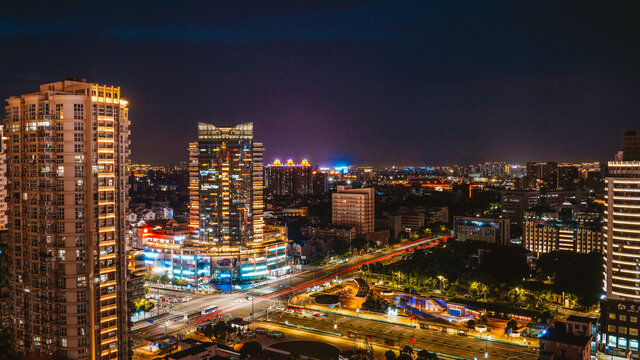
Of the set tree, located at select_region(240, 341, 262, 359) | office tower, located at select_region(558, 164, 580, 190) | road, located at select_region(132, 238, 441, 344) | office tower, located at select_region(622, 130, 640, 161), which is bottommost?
road, located at select_region(132, 238, 441, 344)

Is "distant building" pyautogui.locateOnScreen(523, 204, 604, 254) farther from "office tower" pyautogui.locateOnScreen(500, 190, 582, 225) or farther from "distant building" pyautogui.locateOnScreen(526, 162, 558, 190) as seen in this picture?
"distant building" pyautogui.locateOnScreen(526, 162, 558, 190)

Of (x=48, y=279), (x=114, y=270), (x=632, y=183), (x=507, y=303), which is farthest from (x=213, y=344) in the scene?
(x=632, y=183)

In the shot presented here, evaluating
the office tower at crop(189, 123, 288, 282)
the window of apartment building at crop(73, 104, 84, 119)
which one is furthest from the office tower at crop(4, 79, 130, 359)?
the office tower at crop(189, 123, 288, 282)

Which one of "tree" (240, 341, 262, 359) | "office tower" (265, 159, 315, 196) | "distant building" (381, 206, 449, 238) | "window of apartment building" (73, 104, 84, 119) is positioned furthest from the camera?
"office tower" (265, 159, 315, 196)

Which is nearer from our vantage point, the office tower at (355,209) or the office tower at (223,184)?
the office tower at (223,184)

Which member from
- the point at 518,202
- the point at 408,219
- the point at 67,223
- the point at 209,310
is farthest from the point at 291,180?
the point at 67,223

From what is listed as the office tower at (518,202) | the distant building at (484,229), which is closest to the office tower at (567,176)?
the office tower at (518,202)

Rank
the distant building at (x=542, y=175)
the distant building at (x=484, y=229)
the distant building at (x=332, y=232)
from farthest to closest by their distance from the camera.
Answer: the distant building at (x=542, y=175), the distant building at (x=332, y=232), the distant building at (x=484, y=229)

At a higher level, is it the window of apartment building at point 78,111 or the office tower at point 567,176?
the window of apartment building at point 78,111

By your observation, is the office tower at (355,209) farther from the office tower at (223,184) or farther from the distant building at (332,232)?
the office tower at (223,184)
